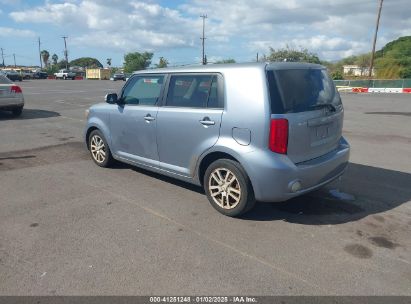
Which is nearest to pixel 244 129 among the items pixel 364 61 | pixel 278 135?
pixel 278 135

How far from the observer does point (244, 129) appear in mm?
3947

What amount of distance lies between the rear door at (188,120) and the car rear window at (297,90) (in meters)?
0.67

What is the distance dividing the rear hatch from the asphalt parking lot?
852 mm

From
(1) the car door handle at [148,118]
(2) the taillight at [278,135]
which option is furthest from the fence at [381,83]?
(2) the taillight at [278,135]

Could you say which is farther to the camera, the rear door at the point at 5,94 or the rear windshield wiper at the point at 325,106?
the rear door at the point at 5,94

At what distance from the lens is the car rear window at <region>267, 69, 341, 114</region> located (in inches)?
150

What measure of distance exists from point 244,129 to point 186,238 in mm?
1310

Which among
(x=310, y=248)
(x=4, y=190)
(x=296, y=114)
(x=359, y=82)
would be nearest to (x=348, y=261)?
(x=310, y=248)

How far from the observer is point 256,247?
11.8 ft

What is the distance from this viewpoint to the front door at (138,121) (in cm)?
509

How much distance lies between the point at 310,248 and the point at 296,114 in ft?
4.53

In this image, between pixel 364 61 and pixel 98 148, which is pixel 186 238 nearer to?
pixel 98 148

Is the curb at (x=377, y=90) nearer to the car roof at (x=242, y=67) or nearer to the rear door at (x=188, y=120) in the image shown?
the car roof at (x=242, y=67)

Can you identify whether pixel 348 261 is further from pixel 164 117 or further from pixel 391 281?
pixel 164 117
